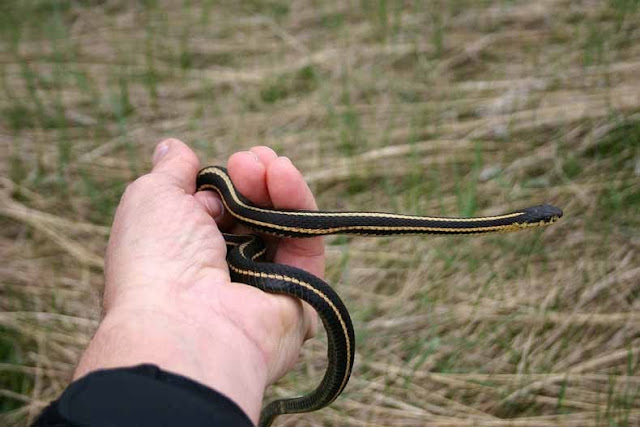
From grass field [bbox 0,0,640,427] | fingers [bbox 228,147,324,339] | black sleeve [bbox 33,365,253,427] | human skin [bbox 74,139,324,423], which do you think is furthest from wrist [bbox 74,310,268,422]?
grass field [bbox 0,0,640,427]

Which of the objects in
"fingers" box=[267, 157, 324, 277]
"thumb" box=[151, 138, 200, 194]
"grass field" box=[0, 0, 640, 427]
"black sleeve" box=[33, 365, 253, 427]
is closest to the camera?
"black sleeve" box=[33, 365, 253, 427]

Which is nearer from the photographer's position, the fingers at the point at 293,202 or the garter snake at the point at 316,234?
the garter snake at the point at 316,234

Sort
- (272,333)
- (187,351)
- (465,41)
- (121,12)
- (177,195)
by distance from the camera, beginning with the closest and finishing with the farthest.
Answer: (187,351), (272,333), (177,195), (465,41), (121,12)

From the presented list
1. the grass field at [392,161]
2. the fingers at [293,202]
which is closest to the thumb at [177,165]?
the fingers at [293,202]

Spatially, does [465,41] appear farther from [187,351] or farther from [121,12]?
[187,351]

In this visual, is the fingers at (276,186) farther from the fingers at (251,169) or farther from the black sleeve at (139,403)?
the black sleeve at (139,403)

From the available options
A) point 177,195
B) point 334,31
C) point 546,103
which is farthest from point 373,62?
point 177,195

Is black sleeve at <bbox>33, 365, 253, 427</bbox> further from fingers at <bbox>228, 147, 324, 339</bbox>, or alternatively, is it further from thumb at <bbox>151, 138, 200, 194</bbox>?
thumb at <bbox>151, 138, 200, 194</bbox>
